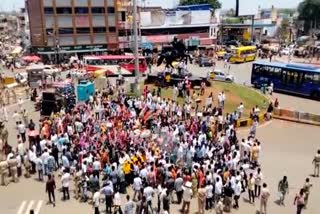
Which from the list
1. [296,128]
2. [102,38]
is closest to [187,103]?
[296,128]

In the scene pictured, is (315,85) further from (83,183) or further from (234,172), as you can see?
(83,183)

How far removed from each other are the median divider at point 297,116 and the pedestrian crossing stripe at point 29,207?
2039 centimetres

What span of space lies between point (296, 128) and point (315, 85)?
10377 mm

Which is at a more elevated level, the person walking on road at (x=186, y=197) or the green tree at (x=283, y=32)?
the green tree at (x=283, y=32)

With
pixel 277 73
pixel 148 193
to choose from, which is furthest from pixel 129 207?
pixel 277 73

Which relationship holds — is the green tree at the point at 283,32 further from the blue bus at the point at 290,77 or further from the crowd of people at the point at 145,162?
the crowd of people at the point at 145,162

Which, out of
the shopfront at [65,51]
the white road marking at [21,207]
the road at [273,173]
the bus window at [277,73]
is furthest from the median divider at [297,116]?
the shopfront at [65,51]

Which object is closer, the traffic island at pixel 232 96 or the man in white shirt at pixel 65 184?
the man in white shirt at pixel 65 184

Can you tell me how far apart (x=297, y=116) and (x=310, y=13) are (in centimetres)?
9029

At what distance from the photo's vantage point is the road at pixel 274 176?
681 inches

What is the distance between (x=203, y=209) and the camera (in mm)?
16547

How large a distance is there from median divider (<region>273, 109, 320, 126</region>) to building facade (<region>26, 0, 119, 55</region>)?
41.9m

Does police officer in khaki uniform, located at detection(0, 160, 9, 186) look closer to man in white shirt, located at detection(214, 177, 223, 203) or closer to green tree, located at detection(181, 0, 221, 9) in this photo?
man in white shirt, located at detection(214, 177, 223, 203)

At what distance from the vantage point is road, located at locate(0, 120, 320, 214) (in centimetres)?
Answer: 1730
